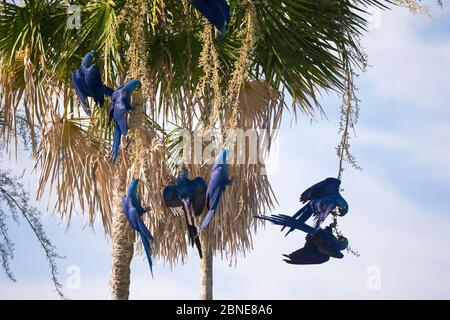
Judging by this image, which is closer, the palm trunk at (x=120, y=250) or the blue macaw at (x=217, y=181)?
the blue macaw at (x=217, y=181)

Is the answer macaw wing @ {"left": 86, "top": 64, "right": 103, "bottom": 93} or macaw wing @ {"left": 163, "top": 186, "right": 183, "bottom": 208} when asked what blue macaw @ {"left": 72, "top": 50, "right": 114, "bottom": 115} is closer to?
macaw wing @ {"left": 86, "top": 64, "right": 103, "bottom": 93}

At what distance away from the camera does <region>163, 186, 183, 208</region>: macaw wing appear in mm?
4211

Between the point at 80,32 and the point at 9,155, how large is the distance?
123cm

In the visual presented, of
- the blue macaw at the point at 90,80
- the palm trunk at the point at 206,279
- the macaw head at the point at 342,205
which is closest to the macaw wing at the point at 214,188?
the macaw head at the point at 342,205

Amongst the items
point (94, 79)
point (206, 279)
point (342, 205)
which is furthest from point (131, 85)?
point (206, 279)

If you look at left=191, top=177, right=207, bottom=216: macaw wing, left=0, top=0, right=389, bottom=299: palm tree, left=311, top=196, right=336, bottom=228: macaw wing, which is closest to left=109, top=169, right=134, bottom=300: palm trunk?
left=0, top=0, right=389, bottom=299: palm tree

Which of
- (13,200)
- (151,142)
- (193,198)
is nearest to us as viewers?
(193,198)

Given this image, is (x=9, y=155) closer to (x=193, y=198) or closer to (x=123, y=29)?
(x=123, y=29)

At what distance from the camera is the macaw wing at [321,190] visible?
4.14 meters

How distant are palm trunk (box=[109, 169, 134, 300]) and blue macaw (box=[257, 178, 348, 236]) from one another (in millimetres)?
1687

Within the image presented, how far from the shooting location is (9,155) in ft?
19.9

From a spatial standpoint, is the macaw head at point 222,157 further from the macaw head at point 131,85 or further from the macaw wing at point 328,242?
the macaw wing at point 328,242

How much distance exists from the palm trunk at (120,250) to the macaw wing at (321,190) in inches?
69.5
